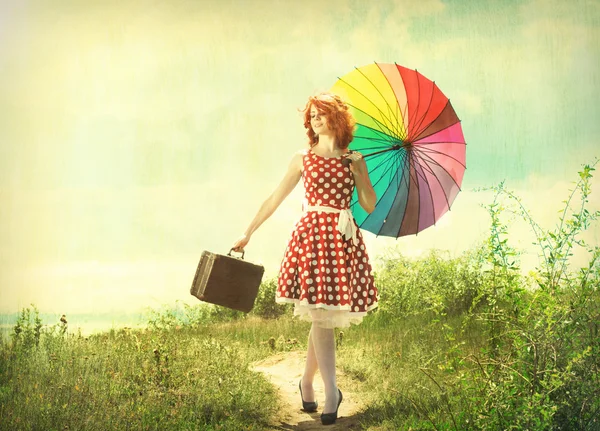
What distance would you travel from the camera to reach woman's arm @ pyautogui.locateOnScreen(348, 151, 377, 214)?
12.9 ft

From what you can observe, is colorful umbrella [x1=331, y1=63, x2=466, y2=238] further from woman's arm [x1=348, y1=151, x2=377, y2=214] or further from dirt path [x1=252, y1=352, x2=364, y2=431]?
dirt path [x1=252, y1=352, x2=364, y2=431]

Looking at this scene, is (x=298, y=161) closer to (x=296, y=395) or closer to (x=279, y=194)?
(x=279, y=194)

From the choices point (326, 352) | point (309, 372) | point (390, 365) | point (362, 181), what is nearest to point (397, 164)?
point (362, 181)

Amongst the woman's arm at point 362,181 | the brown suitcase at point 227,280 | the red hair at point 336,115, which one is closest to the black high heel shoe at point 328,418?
the brown suitcase at point 227,280

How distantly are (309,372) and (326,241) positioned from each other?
0.78 meters

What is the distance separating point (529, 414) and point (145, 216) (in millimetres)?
2835

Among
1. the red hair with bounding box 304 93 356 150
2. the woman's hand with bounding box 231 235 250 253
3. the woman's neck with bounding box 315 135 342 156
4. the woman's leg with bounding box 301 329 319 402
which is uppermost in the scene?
the red hair with bounding box 304 93 356 150

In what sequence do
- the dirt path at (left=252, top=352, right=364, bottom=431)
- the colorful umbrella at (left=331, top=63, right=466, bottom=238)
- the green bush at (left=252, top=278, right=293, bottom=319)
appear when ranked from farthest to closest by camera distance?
the green bush at (left=252, top=278, right=293, bottom=319) → the colorful umbrella at (left=331, top=63, right=466, bottom=238) → the dirt path at (left=252, top=352, right=364, bottom=431)

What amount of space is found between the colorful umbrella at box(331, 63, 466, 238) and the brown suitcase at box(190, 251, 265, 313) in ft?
2.43

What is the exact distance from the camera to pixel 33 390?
13.8ft

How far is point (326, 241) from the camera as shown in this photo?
12.6 ft

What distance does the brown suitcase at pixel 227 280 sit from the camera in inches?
151

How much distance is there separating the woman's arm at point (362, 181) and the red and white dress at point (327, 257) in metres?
0.04

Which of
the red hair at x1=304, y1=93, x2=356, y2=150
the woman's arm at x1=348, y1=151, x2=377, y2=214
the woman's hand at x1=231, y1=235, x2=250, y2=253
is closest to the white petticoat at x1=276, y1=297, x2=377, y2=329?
the woman's hand at x1=231, y1=235, x2=250, y2=253
